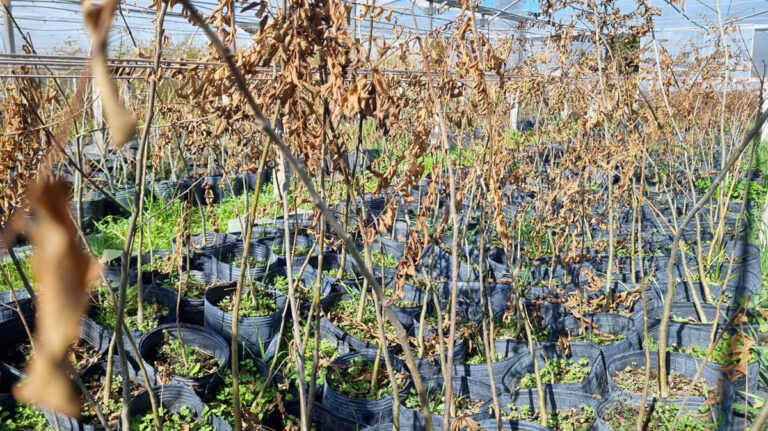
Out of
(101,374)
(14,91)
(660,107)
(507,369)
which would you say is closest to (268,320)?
(101,374)

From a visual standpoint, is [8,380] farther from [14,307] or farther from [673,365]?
[673,365]

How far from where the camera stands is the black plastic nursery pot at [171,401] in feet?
8.56

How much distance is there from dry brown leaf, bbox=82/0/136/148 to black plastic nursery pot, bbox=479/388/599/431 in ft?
8.76

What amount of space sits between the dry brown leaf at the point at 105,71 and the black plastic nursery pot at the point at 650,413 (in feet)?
8.48

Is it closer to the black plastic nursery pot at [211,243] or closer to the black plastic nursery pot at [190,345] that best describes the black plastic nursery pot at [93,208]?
the black plastic nursery pot at [211,243]

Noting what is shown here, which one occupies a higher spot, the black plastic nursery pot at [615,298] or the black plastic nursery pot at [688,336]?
the black plastic nursery pot at [615,298]

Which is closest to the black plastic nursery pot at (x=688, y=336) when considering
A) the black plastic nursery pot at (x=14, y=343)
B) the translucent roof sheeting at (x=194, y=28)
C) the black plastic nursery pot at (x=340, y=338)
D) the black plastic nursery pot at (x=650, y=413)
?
the black plastic nursery pot at (x=650, y=413)

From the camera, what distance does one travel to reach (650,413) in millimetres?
2572

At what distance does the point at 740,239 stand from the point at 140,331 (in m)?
4.87

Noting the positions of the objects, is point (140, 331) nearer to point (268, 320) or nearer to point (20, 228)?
point (268, 320)

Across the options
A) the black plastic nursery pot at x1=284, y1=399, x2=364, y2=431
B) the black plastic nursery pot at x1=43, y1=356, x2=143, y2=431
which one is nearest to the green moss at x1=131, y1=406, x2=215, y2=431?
the black plastic nursery pot at x1=43, y1=356, x2=143, y2=431

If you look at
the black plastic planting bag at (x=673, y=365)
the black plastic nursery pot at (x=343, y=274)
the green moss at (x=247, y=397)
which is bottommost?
the green moss at (x=247, y=397)

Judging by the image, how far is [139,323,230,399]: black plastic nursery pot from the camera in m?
2.81

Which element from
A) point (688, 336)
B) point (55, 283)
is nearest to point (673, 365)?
point (688, 336)
